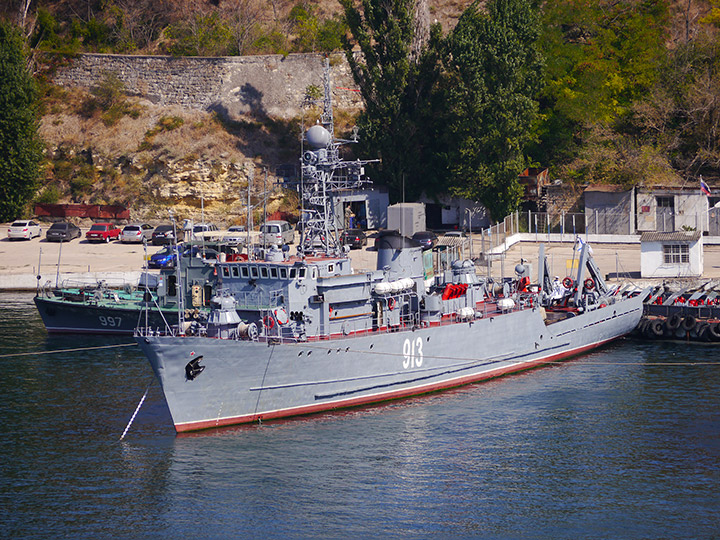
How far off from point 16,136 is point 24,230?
32.8 feet

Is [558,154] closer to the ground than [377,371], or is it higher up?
higher up

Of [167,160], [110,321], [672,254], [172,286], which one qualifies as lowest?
[110,321]

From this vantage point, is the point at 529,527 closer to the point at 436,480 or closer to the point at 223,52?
the point at 436,480

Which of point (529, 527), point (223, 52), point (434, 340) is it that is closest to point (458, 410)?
point (434, 340)

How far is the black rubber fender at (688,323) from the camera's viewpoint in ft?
149

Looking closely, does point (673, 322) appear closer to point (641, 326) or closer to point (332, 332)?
point (641, 326)

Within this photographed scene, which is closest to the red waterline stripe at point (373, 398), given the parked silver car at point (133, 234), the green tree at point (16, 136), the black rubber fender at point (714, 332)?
the black rubber fender at point (714, 332)

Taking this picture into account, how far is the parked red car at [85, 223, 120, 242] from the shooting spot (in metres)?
69.4

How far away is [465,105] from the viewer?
6612cm

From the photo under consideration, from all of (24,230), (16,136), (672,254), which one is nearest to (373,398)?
(672,254)

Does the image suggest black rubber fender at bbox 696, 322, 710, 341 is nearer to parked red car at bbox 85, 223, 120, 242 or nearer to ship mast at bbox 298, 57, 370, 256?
ship mast at bbox 298, 57, 370, 256

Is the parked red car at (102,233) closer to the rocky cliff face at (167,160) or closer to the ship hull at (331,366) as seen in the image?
the rocky cliff face at (167,160)

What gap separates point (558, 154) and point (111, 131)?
4089cm

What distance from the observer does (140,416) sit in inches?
1299
